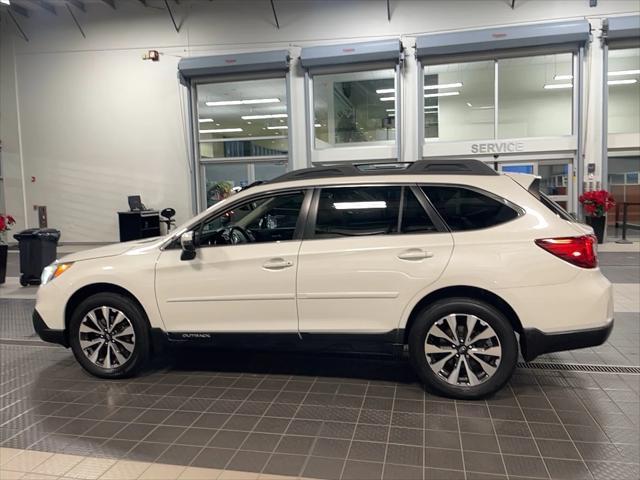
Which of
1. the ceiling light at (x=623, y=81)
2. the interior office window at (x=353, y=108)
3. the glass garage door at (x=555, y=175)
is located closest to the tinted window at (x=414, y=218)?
the glass garage door at (x=555, y=175)

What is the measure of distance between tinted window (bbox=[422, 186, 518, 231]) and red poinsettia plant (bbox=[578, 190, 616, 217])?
10751 millimetres

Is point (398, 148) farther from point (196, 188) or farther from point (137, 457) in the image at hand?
point (137, 457)

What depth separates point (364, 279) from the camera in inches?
156

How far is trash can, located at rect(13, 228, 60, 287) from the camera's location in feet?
30.7

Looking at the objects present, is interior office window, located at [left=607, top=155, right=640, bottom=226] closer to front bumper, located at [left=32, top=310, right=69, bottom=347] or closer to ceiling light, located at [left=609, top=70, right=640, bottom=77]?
ceiling light, located at [left=609, top=70, right=640, bottom=77]

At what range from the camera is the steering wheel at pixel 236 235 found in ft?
14.4

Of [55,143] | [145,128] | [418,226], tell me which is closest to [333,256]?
[418,226]

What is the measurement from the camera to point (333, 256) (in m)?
4.04

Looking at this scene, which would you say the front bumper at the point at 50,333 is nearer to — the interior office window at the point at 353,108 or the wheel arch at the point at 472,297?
the wheel arch at the point at 472,297

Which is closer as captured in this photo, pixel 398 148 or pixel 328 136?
pixel 398 148

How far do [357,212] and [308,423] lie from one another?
1.68 m

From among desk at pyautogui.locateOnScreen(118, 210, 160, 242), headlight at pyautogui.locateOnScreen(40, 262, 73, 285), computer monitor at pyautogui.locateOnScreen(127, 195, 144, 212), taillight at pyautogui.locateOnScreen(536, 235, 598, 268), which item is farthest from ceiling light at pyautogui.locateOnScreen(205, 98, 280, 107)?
taillight at pyautogui.locateOnScreen(536, 235, 598, 268)

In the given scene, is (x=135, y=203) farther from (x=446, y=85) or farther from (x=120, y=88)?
(x=446, y=85)

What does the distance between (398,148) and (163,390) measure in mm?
11531
